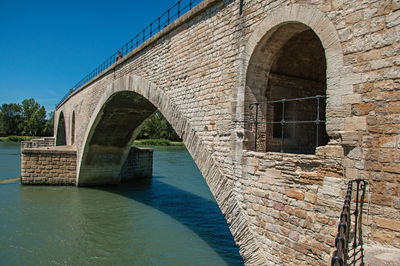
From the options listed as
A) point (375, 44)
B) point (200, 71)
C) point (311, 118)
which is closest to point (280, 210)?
point (375, 44)

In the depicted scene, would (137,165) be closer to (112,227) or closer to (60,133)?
(112,227)

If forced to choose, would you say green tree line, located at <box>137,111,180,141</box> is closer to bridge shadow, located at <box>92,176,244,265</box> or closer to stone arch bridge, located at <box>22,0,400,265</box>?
bridge shadow, located at <box>92,176,244,265</box>

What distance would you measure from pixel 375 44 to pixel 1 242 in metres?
9.84

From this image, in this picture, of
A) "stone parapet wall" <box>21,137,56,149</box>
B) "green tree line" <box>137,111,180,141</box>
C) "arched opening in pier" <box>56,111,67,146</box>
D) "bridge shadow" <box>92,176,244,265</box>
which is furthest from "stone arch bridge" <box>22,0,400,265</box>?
"green tree line" <box>137,111,180,141</box>

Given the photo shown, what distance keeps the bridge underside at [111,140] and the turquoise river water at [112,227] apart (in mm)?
1265

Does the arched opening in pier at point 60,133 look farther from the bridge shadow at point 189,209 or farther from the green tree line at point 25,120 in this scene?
the green tree line at point 25,120

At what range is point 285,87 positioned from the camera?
6.11 meters

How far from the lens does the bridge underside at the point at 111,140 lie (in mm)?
14055

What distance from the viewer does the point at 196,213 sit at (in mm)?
11266

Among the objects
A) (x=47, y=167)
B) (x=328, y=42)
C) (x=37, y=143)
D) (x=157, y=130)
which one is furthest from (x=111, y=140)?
(x=157, y=130)

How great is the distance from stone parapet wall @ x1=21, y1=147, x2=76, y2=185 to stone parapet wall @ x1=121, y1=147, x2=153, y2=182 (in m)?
2.92

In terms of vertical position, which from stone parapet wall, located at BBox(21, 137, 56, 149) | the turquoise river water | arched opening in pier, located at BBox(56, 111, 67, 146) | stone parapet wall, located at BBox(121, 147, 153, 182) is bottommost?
the turquoise river water

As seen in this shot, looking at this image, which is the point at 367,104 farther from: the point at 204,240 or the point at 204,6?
the point at 204,240

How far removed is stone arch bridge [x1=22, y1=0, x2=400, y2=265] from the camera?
345 cm
